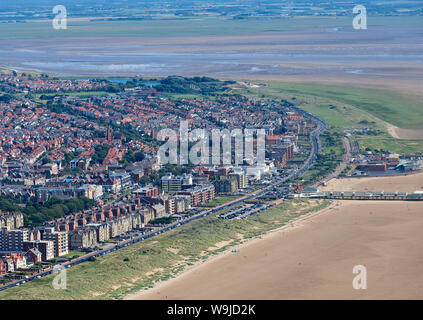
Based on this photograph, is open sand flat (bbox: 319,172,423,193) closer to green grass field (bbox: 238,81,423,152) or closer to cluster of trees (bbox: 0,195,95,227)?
green grass field (bbox: 238,81,423,152)

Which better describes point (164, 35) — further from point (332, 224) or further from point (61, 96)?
point (332, 224)

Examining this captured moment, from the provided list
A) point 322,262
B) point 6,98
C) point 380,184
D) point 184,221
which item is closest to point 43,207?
point 184,221

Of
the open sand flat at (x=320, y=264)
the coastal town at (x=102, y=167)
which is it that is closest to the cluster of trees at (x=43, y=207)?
the coastal town at (x=102, y=167)

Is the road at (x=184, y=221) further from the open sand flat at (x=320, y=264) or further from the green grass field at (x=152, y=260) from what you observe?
the open sand flat at (x=320, y=264)

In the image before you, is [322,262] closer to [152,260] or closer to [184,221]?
[152,260]
